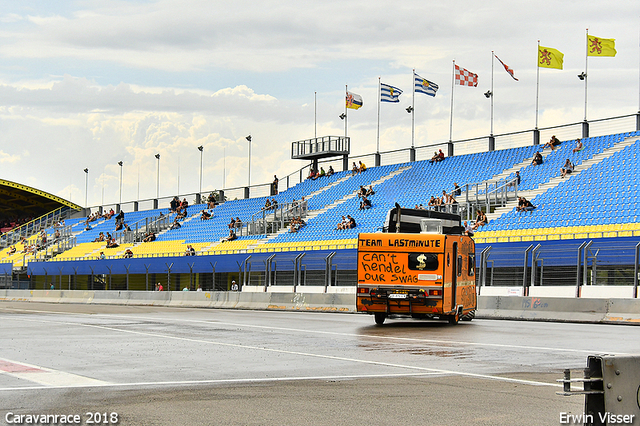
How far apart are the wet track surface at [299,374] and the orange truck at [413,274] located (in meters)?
1.90

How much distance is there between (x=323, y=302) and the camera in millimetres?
32688

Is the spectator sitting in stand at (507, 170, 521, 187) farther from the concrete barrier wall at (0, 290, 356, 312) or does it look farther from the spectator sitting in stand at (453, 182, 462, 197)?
the concrete barrier wall at (0, 290, 356, 312)

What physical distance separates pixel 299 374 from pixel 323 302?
21957 millimetres

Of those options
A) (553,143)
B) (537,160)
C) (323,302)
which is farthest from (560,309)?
(553,143)

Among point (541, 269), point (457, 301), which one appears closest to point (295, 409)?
point (457, 301)

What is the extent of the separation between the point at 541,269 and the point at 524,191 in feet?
42.6

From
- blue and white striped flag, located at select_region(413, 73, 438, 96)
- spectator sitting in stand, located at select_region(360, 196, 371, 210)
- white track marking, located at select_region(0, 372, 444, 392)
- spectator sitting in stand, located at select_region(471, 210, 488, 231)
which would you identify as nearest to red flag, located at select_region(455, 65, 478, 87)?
blue and white striped flag, located at select_region(413, 73, 438, 96)

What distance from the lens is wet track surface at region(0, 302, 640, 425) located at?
25.2 feet

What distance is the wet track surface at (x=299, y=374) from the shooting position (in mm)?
7695

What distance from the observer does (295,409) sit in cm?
790

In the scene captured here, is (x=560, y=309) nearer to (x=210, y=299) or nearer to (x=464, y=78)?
(x=210, y=299)

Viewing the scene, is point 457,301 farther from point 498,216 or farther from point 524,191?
point 524,191

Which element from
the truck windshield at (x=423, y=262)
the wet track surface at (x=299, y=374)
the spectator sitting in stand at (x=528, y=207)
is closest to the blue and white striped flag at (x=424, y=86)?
the spectator sitting in stand at (x=528, y=207)

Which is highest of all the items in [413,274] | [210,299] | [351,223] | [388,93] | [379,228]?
[388,93]
